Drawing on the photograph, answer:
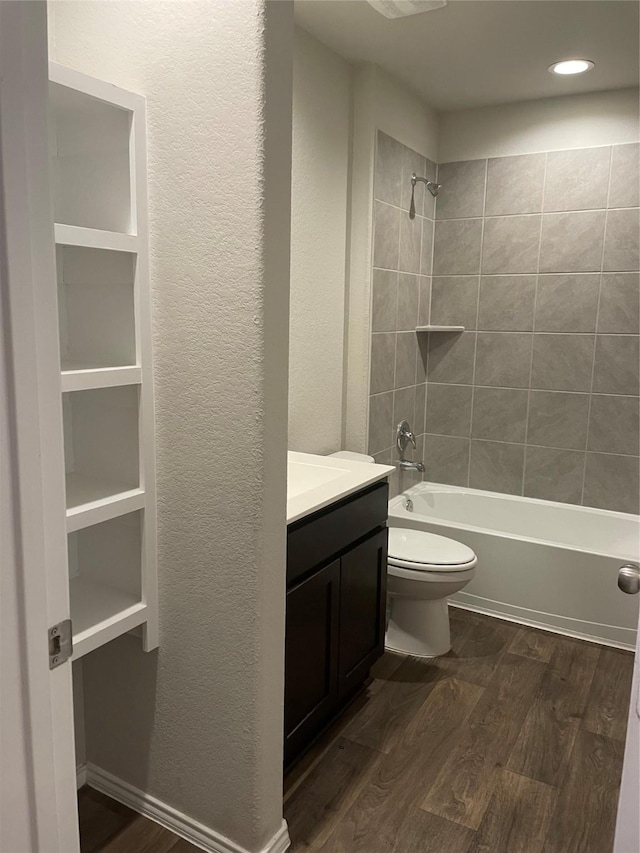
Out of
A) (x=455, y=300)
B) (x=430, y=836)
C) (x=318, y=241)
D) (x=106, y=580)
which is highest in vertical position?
(x=318, y=241)

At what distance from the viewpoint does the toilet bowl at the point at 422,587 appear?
2732mm

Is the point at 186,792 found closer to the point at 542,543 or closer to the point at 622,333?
the point at 542,543

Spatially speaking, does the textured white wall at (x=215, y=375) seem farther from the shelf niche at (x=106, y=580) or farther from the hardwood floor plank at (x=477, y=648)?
the hardwood floor plank at (x=477, y=648)

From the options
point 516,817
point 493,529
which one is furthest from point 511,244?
point 516,817

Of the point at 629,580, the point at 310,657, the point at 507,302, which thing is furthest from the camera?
the point at 507,302

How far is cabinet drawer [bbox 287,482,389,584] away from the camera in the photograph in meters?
1.92

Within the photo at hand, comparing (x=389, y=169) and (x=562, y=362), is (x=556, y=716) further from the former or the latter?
(x=389, y=169)

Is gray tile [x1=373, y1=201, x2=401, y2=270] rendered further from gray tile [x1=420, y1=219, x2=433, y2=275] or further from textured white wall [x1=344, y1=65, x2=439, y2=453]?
gray tile [x1=420, y1=219, x2=433, y2=275]

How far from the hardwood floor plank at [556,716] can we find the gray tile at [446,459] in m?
1.20

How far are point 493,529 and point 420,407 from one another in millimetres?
788

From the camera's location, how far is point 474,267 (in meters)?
3.79

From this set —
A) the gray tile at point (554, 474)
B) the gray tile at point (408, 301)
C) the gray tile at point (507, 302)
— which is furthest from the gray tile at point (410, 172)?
the gray tile at point (554, 474)

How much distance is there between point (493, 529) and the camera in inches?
148

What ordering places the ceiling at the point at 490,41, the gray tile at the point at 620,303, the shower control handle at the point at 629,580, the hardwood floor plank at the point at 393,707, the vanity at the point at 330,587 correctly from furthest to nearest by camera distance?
the gray tile at the point at 620,303
the ceiling at the point at 490,41
the hardwood floor plank at the point at 393,707
the vanity at the point at 330,587
the shower control handle at the point at 629,580
